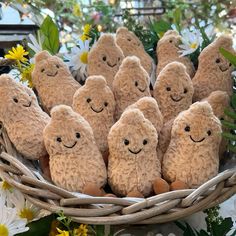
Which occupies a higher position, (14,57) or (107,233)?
(14,57)

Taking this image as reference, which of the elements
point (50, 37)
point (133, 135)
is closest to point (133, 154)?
point (133, 135)

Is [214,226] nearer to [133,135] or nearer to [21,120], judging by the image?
[133,135]

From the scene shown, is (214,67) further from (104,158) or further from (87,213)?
(87,213)

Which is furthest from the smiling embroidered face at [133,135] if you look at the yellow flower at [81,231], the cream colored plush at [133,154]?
the yellow flower at [81,231]

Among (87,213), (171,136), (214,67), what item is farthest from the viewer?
Answer: (214,67)

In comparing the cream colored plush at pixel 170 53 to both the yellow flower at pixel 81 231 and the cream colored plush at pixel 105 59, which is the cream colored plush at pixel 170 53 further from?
the yellow flower at pixel 81 231

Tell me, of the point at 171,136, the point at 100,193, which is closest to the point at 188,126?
the point at 171,136

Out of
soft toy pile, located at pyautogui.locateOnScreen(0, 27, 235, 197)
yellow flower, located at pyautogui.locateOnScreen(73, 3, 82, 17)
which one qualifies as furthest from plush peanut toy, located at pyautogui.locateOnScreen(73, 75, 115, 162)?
yellow flower, located at pyautogui.locateOnScreen(73, 3, 82, 17)
